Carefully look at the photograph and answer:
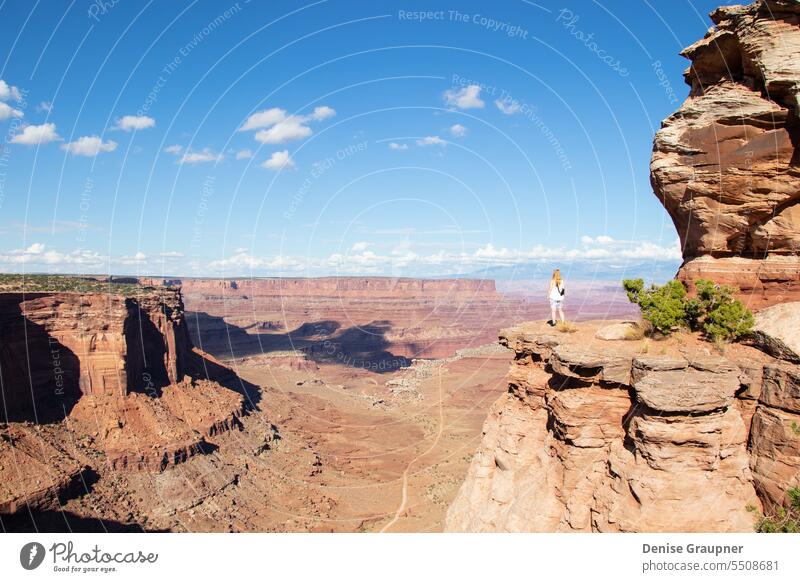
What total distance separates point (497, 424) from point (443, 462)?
109 feet

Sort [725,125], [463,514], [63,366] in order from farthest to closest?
[63,366], [463,514], [725,125]

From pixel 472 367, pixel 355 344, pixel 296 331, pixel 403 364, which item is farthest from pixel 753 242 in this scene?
pixel 296 331

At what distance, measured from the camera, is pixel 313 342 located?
128 meters

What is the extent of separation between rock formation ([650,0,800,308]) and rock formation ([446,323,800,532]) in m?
3.52

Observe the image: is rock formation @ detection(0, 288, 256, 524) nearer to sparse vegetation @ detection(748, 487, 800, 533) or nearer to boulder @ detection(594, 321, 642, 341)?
boulder @ detection(594, 321, 642, 341)

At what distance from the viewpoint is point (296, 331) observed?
5453 inches

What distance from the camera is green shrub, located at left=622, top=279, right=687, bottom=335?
14094mm

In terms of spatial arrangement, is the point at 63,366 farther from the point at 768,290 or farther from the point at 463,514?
the point at 768,290

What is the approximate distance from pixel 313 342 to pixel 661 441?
121m

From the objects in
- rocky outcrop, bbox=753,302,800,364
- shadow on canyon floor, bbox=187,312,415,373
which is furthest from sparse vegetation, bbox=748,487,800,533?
shadow on canyon floor, bbox=187,312,415,373

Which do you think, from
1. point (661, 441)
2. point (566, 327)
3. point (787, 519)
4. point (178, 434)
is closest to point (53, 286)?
point (178, 434)

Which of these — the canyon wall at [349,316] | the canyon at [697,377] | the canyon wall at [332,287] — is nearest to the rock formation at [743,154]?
the canyon at [697,377]

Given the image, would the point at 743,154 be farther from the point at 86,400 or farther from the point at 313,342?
the point at 313,342

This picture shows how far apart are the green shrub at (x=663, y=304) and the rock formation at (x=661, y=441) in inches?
30.6
